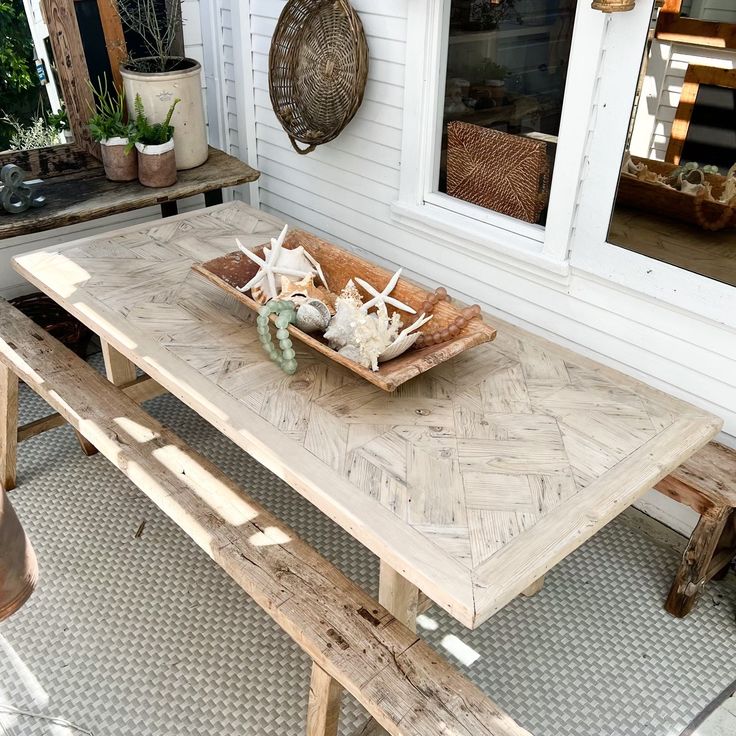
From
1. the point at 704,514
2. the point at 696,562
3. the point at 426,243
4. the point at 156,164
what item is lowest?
the point at 696,562

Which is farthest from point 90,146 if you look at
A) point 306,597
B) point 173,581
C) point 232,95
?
point 306,597

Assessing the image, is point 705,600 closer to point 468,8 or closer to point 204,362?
point 204,362

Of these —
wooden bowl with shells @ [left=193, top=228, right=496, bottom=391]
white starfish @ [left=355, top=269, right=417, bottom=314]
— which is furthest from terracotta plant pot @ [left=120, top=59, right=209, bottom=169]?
white starfish @ [left=355, top=269, right=417, bottom=314]

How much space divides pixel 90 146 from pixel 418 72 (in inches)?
60.5

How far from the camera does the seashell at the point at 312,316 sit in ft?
6.35

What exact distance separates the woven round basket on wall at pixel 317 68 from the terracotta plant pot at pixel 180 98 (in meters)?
0.38

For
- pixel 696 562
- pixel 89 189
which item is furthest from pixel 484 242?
pixel 89 189

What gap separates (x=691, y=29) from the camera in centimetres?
203

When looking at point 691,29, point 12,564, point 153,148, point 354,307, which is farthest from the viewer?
point 153,148

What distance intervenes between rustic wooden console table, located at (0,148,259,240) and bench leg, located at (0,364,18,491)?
1.96 ft

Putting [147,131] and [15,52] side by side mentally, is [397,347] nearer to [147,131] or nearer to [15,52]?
[147,131]

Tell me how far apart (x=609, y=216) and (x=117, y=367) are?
5.48ft

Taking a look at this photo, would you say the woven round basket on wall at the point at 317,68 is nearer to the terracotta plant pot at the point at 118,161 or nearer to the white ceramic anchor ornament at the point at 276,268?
the terracotta plant pot at the point at 118,161

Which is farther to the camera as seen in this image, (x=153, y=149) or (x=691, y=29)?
(x=153, y=149)
